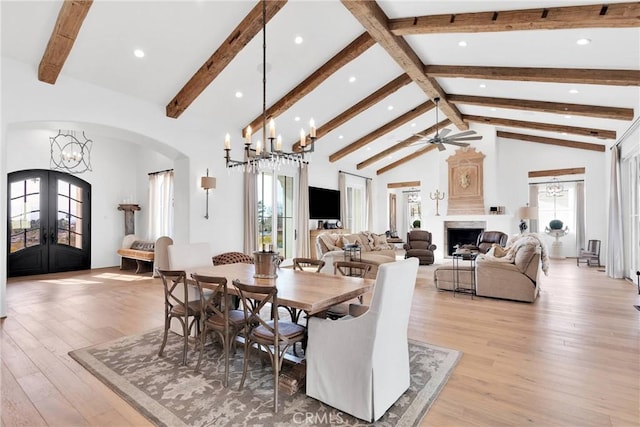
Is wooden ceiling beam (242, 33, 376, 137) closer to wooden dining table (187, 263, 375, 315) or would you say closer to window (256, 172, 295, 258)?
window (256, 172, 295, 258)

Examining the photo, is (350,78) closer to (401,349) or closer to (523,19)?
(523,19)

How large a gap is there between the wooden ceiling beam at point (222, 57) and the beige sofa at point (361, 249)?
3.87 metres

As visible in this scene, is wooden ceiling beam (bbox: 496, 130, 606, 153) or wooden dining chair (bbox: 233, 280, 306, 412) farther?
wooden ceiling beam (bbox: 496, 130, 606, 153)

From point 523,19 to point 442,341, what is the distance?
3.57 meters

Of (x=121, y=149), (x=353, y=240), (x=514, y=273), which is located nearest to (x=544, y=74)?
(x=514, y=273)

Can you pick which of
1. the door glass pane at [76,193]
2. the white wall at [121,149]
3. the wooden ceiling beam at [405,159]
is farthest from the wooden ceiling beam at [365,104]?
the door glass pane at [76,193]

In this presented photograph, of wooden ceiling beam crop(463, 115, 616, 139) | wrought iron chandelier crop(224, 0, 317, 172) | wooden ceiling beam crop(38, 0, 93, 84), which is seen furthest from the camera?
wooden ceiling beam crop(463, 115, 616, 139)

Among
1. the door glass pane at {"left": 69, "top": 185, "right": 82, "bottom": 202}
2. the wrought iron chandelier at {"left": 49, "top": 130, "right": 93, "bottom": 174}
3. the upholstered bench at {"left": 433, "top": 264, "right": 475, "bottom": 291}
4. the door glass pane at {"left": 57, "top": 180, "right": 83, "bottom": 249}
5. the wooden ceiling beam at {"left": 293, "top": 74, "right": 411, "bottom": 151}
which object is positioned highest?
the wooden ceiling beam at {"left": 293, "top": 74, "right": 411, "bottom": 151}

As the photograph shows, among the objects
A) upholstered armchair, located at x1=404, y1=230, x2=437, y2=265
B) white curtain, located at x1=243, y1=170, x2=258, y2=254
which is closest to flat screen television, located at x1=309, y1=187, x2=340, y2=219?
A: white curtain, located at x1=243, y1=170, x2=258, y2=254

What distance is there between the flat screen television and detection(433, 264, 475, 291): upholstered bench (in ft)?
14.2

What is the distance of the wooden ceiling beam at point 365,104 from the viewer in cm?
650

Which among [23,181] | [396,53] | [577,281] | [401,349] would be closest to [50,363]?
[401,349]

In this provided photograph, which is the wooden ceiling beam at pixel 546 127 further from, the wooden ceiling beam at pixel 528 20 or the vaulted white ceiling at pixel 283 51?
the wooden ceiling beam at pixel 528 20

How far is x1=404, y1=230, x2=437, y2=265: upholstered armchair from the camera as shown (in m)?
8.53
